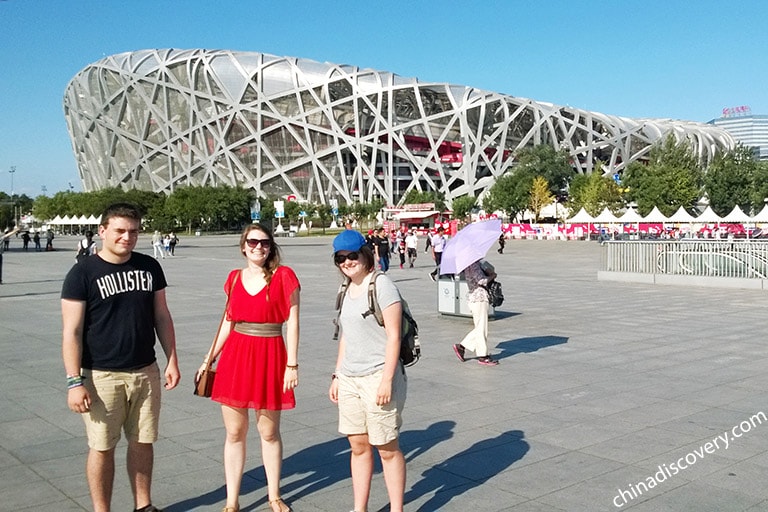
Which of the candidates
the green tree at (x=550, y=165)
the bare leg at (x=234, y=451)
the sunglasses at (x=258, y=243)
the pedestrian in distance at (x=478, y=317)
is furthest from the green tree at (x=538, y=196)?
the bare leg at (x=234, y=451)

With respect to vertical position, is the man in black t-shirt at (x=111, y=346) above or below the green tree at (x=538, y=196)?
below

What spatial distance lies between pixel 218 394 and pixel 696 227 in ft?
170

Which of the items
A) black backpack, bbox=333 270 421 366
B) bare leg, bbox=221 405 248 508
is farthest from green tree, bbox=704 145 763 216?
bare leg, bbox=221 405 248 508

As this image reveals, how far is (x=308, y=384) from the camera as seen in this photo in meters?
7.57

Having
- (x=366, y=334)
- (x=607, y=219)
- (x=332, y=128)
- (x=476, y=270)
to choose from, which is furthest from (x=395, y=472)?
(x=332, y=128)

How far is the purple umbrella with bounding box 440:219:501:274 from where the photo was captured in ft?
29.2

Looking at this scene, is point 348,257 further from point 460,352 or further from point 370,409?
point 460,352

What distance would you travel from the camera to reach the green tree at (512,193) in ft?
238

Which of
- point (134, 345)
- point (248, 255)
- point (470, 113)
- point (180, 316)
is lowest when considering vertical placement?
point (180, 316)

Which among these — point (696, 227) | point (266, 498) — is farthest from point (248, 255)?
point (696, 227)

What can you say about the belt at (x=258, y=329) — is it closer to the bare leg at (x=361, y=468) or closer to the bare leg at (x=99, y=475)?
the bare leg at (x=361, y=468)

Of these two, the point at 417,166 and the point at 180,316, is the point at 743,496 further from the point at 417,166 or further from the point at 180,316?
the point at 417,166

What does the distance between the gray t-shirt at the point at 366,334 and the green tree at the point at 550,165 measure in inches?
2857

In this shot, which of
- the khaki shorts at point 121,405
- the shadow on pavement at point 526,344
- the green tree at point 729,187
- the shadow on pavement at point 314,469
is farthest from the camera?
the green tree at point 729,187
